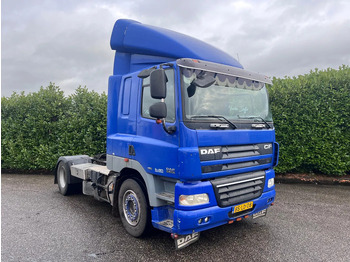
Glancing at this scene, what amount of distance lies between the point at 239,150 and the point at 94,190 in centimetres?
315

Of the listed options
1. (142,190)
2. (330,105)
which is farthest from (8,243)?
(330,105)

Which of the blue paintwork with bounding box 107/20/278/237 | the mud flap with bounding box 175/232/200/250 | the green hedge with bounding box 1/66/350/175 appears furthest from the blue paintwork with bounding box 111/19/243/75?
the green hedge with bounding box 1/66/350/175

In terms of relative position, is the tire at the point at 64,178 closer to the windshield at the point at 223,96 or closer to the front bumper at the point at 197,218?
the front bumper at the point at 197,218

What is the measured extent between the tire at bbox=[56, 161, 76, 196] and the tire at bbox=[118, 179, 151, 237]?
105 inches

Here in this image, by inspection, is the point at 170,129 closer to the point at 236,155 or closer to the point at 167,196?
the point at 167,196

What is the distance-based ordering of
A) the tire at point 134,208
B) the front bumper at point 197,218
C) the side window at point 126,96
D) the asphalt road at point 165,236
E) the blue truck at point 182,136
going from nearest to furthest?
the front bumper at point 197,218 < the blue truck at point 182,136 < the asphalt road at point 165,236 < the tire at point 134,208 < the side window at point 126,96

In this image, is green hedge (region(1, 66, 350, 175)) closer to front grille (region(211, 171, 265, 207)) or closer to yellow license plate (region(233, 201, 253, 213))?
front grille (region(211, 171, 265, 207))

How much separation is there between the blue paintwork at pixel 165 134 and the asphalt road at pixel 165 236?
49 centimetres

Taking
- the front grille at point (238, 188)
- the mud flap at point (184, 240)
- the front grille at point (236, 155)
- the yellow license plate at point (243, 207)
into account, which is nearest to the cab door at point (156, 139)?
the front grille at point (236, 155)

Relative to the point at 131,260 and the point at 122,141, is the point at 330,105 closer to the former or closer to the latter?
the point at 122,141

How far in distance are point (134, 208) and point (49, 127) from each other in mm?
6627

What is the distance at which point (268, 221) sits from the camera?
4.69 meters

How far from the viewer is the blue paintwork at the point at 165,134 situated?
3.25 m

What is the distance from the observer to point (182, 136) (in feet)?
10.7
